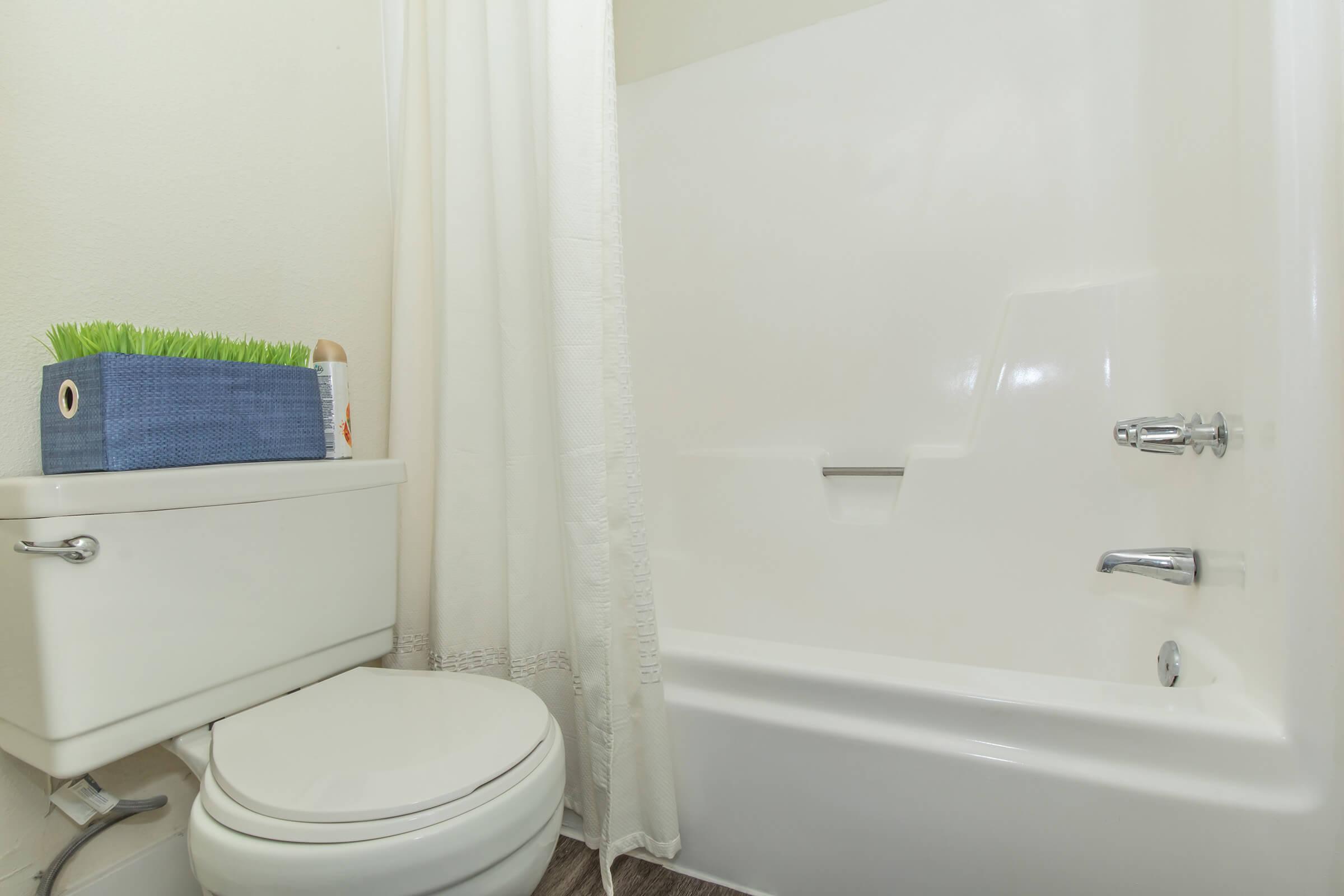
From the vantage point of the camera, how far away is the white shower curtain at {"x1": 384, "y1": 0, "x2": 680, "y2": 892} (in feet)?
3.36

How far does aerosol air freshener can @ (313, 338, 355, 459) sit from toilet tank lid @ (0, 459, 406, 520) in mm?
64

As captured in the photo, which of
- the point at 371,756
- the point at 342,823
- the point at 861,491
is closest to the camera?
the point at 342,823

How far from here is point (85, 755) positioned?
757mm

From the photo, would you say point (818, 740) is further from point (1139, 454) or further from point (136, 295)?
point (136, 295)

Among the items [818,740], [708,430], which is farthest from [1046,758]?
[708,430]

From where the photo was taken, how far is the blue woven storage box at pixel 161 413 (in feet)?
2.69

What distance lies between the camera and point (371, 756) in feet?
2.40

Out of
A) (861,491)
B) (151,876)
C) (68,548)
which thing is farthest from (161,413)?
(861,491)

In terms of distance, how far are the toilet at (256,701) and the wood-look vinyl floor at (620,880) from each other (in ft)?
1.23

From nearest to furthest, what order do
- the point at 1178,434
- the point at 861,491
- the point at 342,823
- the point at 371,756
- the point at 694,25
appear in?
the point at 342,823 < the point at 371,756 < the point at 1178,434 < the point at 861,491 < the point at 694,25

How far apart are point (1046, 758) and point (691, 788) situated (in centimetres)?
49

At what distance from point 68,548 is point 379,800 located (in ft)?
1.47

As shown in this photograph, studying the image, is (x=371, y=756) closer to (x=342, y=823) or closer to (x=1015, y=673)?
(x=342, y=823)

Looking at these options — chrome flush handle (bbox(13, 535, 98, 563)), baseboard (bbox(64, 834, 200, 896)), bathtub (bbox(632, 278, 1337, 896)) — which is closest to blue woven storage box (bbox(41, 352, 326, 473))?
chrome flush handle (bbox(13, 535, 98, 563))
